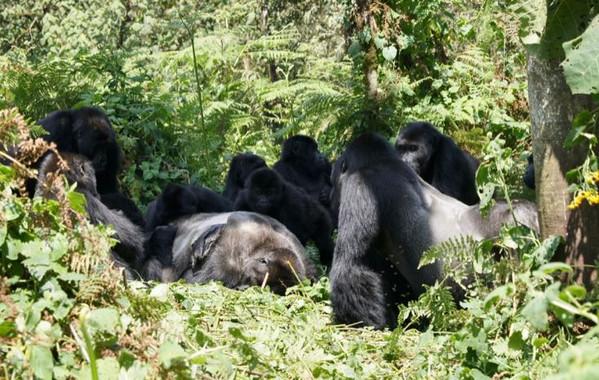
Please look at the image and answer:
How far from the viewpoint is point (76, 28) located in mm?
15070

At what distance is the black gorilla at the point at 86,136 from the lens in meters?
6.81

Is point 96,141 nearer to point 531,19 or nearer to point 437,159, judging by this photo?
point 437,159

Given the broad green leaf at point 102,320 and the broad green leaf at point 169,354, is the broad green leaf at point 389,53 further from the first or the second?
the broad green leaf at point 169,354

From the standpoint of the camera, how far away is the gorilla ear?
6578mm

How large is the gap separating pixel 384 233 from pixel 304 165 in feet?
13.0

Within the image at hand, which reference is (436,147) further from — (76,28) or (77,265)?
(76,28)

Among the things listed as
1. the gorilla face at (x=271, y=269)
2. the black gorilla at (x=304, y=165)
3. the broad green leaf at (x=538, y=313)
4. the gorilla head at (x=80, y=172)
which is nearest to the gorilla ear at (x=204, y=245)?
the gorilla face at (x=271, y=269)

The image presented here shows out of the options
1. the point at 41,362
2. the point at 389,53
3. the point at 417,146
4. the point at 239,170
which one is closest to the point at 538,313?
the point at 41,362

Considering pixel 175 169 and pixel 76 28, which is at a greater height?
pixel 76 28

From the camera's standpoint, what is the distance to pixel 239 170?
28.5 feet

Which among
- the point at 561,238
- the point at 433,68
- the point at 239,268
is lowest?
the point at 239,268

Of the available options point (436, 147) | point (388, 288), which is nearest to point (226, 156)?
point (436, 147)

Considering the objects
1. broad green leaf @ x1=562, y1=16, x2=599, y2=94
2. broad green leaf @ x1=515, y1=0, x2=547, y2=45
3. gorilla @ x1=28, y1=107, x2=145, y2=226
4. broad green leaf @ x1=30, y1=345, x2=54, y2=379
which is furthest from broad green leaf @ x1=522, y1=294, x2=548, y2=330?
gorilla @ x1=28, y1=107, x2=145, y2=226

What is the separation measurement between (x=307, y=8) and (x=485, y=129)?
7237 millimetres
